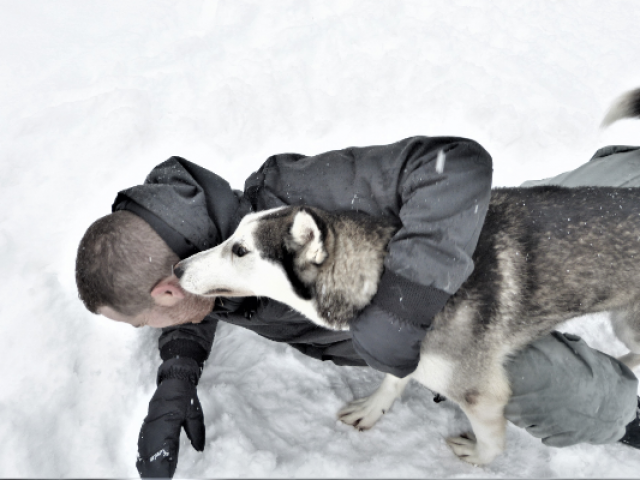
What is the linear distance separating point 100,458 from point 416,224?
1.94 meters

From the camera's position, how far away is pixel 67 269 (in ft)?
10.4

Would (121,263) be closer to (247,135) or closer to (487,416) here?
(487,416)

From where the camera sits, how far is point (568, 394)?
2.44 meters

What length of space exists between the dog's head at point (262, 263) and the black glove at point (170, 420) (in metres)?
0.71

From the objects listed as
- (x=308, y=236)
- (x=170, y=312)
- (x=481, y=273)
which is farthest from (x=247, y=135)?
(x=481, y=273)

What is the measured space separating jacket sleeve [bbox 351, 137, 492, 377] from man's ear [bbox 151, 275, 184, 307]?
2.95ft

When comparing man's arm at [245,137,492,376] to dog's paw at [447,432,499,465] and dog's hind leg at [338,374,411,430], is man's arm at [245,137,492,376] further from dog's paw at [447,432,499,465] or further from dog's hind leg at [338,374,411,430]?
dog's paw at [447,432,499,465]

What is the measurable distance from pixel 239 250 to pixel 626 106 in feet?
8.97

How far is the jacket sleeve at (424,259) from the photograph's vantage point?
2066 millimetres

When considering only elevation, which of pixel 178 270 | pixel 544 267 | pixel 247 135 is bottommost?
pixel 544 267

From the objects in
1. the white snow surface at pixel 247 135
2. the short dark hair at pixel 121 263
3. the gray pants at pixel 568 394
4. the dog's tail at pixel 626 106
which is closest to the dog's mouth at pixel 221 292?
the short dark hair at pixel 121 263

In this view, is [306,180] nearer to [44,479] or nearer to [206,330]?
[206,330]

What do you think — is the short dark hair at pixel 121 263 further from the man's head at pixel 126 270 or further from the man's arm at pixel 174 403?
the man's arm at pixel 174 403

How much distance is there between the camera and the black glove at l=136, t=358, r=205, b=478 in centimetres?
241
